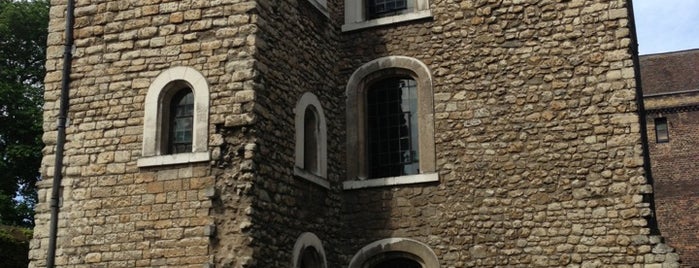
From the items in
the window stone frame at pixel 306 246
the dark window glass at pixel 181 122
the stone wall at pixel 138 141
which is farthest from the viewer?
the window stone frame at pixel 306 246

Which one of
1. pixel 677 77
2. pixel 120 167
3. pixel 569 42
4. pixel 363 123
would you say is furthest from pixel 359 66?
pixel 677 77

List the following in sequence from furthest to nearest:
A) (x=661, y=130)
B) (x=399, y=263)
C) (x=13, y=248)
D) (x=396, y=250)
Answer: (x=661, y=130) → (x=13, y=248) → (x=399, y=263) → (x=396, y=250)

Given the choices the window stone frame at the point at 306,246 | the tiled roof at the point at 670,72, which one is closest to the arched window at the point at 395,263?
the window stone frame at the point at 306,246

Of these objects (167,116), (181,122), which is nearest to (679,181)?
(181,122)

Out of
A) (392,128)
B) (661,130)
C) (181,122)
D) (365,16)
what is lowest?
(181,122)

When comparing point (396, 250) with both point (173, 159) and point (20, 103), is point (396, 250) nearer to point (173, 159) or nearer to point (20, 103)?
point (173, 159)

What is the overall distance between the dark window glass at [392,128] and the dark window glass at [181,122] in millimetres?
3496

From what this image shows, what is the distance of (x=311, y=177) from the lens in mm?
12188

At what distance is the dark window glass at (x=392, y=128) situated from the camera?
44.0 feet

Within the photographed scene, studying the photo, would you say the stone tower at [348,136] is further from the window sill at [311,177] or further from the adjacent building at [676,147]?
the adjacent building at [676,147]

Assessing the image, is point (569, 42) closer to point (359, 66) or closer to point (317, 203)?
point (359, 66)

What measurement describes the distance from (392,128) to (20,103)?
15634mm

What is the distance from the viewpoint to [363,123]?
44.7 ft

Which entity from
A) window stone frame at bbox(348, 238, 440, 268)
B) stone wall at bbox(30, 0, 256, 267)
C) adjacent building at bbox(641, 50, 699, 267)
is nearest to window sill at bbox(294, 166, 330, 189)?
window stone frame at bbox(348, 238, 440, 268)
